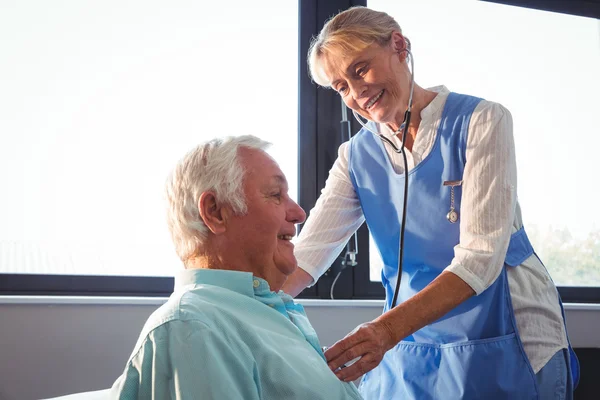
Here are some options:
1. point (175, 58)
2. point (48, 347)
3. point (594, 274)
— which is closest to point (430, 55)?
point (175, 58)

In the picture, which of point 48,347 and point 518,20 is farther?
point 518,20

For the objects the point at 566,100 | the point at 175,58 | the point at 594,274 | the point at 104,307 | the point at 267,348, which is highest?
the point at 175,58

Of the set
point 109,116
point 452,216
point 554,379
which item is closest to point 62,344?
point 109,116

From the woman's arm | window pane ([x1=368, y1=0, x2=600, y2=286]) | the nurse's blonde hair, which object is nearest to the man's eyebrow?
the woman's arm

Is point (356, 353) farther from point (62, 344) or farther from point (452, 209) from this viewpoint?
point (62, 344)

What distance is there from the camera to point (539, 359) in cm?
133

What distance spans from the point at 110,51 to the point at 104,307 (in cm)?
97

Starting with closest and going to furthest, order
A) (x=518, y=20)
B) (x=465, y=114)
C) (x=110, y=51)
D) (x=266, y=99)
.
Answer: (x=465, y=114)
(x=110, y=51)
(x=266, y=99)
(x=518, y=20)

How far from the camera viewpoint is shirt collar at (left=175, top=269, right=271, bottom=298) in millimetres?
1097

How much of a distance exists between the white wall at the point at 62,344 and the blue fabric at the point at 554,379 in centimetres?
118

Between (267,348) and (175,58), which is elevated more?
(175,58)

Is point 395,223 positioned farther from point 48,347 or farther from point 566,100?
point 566,100

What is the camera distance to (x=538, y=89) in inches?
117

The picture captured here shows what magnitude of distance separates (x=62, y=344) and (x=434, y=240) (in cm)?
119
